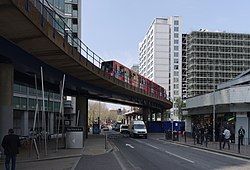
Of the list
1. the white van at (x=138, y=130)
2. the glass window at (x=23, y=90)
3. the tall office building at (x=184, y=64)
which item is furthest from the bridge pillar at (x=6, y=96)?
the tall office building at (x=184, y=64)

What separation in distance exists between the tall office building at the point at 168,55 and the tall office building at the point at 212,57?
18.4 m

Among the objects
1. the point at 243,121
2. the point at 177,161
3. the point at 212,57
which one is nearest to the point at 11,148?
the point at 177,161

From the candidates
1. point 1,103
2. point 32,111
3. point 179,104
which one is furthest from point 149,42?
point 1,103

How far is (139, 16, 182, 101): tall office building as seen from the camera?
156250 mm

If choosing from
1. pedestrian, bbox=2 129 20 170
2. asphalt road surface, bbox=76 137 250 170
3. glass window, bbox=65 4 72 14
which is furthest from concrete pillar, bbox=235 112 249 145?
glass window, bbox=65 4 72 14

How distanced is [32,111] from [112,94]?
41.1 ft

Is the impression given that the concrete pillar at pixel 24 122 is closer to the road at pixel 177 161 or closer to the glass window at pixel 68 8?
the road at pixel 177 161

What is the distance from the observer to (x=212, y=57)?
13662 cm

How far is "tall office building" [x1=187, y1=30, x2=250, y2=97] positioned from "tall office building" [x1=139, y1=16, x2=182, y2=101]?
1840cm

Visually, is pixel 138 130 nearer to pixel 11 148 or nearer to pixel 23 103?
pixel 23 103

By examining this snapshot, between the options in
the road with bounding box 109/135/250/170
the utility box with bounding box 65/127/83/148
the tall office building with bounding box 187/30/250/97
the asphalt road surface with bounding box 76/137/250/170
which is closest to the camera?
the asphalt road surface with bounding box 76/137/250/170

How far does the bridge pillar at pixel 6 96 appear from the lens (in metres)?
21.6

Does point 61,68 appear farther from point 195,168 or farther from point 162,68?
point 162,68

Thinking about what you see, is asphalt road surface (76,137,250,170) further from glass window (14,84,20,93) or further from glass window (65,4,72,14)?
glass window (65,4,72,14)
